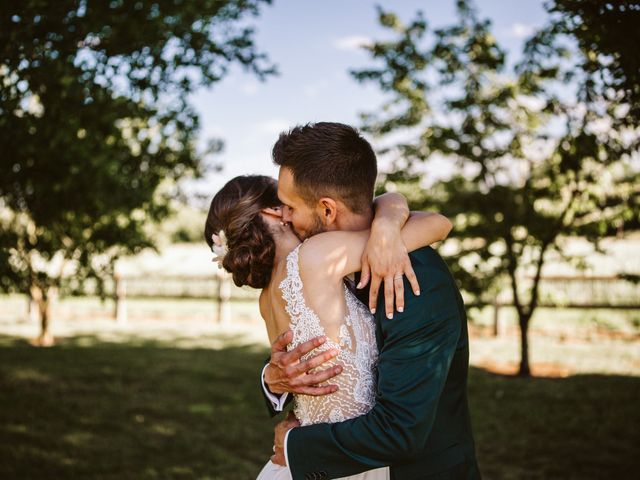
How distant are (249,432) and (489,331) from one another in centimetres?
938

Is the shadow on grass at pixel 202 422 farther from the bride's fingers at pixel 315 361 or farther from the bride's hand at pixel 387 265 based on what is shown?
the bride's hand at pixel 387 265

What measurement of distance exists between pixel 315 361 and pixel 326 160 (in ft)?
2.35

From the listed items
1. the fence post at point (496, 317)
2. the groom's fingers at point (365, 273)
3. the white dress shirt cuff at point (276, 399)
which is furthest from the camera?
the fence post at point (496, 317)

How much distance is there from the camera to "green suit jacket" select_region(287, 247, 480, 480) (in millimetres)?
1805

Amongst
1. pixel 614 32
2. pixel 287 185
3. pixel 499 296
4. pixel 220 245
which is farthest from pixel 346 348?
pixel 499 296

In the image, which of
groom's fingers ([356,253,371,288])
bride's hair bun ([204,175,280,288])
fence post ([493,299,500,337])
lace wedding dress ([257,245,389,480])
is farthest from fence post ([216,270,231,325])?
groom's fingers ([356,253,371,288])

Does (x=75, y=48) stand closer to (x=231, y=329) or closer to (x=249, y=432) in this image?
(x=249, y=432)

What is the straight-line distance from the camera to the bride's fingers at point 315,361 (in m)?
2.11

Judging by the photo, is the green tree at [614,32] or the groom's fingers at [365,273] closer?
the groom's fingers at [365,273]

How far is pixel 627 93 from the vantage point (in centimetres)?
336

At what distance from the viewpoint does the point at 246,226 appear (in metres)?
2.65


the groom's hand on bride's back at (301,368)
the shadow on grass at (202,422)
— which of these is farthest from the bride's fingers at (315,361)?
the shadow on grass at (202,422)

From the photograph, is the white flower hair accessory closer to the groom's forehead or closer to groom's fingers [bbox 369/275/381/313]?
the groom's forehead

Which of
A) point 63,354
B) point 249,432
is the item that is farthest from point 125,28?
point 63,354
